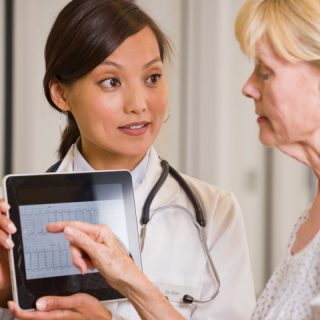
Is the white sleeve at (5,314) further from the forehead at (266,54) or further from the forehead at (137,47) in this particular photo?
the forehead at (266,54)

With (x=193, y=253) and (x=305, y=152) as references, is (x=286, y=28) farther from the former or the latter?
(x=193, y=253)

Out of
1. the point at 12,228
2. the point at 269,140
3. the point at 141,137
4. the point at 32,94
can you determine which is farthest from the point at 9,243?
the point at 32,94

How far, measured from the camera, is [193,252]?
148cm

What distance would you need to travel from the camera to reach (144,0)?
2.48 metres

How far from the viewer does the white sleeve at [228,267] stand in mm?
1449

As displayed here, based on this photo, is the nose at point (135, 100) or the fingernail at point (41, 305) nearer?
the fingernail at point (41, 305)

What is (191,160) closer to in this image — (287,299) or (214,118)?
(214,118)

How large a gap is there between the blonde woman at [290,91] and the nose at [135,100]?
39 cm

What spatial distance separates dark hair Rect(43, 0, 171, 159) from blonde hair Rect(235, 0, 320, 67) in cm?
46

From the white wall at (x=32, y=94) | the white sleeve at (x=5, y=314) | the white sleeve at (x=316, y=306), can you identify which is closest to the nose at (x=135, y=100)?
the white sleeve at (x=5, y=314)

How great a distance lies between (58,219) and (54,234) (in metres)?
0.04

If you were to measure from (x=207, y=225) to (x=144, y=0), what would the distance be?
1.23 m

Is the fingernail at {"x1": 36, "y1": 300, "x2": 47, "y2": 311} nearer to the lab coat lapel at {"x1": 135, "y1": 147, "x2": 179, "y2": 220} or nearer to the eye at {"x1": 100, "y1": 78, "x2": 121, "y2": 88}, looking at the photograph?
the lab coat lapel at {"x1": 135, "y1": 147, "x2": 179, "y2": 220}

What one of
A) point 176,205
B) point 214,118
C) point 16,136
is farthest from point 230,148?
point 176,205
